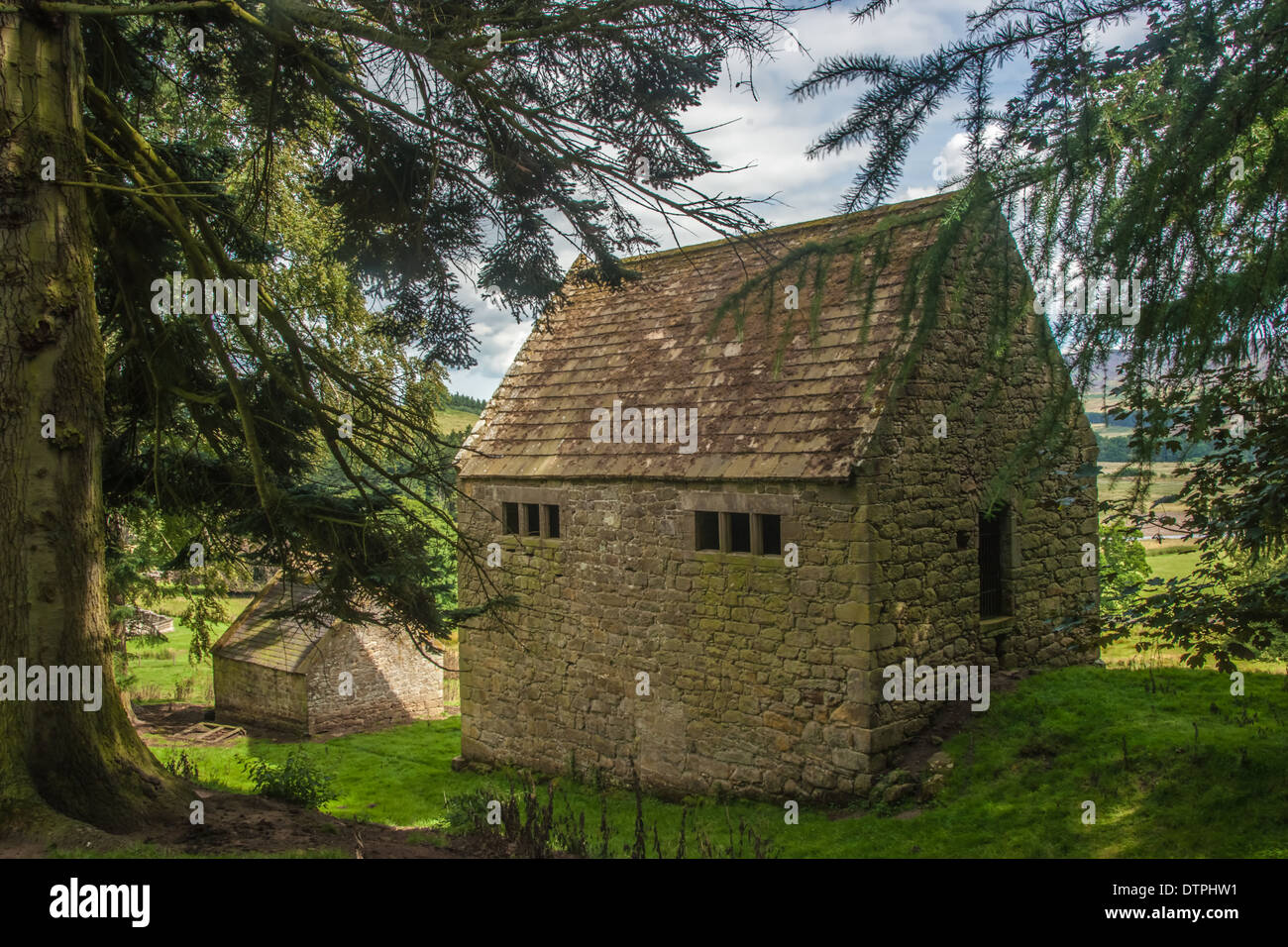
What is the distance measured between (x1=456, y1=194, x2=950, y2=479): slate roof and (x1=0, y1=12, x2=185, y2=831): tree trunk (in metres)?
3.32

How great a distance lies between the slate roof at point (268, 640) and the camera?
66.0ft

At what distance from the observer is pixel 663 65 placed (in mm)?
6094

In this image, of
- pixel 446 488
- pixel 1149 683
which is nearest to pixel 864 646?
pixel 1149 683

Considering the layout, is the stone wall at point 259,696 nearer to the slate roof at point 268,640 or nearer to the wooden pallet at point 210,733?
the slate roof at point 268,640

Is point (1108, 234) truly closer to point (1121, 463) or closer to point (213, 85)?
point (1121, 463)

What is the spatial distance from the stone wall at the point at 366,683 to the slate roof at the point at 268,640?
32 centimetres

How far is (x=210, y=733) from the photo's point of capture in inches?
794

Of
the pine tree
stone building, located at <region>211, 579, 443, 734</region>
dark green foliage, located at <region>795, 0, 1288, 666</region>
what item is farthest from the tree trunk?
stone building, located at <region>211, 579, 443, 734</region>

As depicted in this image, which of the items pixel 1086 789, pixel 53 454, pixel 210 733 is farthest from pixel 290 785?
pixel 210 733

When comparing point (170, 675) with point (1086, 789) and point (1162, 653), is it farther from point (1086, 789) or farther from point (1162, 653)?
point (1086, 789)

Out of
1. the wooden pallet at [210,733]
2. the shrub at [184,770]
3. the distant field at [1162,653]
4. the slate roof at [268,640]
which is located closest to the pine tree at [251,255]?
the shrub at [184,770]

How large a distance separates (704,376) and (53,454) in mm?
7539

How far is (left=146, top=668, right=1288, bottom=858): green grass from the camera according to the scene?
7.05 m
